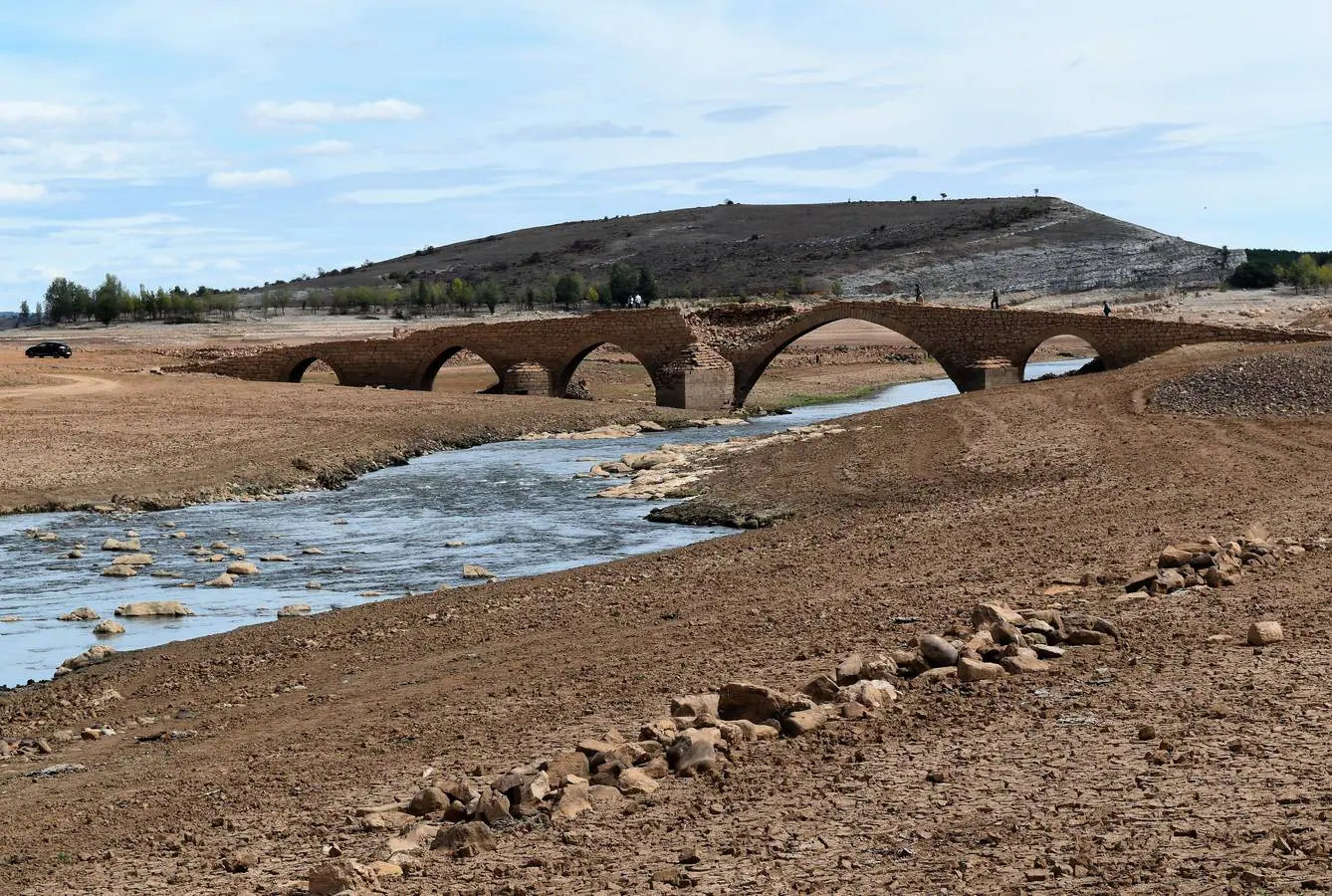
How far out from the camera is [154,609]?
1659 cm

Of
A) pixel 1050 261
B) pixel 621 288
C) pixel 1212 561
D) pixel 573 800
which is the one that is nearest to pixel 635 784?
pixel 573 800

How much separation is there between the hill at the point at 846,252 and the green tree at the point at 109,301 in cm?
3350

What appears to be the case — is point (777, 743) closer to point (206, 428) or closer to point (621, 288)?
point (206, 428)

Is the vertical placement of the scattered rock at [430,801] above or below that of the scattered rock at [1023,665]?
below

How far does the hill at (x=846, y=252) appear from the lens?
335ft

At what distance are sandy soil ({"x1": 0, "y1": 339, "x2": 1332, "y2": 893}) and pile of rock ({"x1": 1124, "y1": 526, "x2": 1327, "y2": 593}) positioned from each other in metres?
0.17

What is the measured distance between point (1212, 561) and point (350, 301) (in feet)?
309

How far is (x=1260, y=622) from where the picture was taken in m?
9.77

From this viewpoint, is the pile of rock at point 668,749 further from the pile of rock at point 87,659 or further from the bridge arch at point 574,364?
the bridge arch at point 574,364

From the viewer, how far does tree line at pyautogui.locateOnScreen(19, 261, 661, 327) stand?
93.3m

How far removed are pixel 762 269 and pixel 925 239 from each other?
12106mm

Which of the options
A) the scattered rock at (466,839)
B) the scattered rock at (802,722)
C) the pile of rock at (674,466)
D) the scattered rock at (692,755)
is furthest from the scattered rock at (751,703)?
the pile of rock at (674,466)

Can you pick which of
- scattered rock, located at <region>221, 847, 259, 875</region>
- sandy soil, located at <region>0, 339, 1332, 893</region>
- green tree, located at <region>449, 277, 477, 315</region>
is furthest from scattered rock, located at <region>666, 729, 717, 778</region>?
green tree, located at <region>449, 277, 477, 315</region>

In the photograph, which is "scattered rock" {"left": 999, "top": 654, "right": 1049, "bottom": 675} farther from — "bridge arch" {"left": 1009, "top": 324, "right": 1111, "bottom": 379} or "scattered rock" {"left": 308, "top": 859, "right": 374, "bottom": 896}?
"bridge arch" {"left": 1009, "top": 324, "right": 1111, "bottom": 379}
